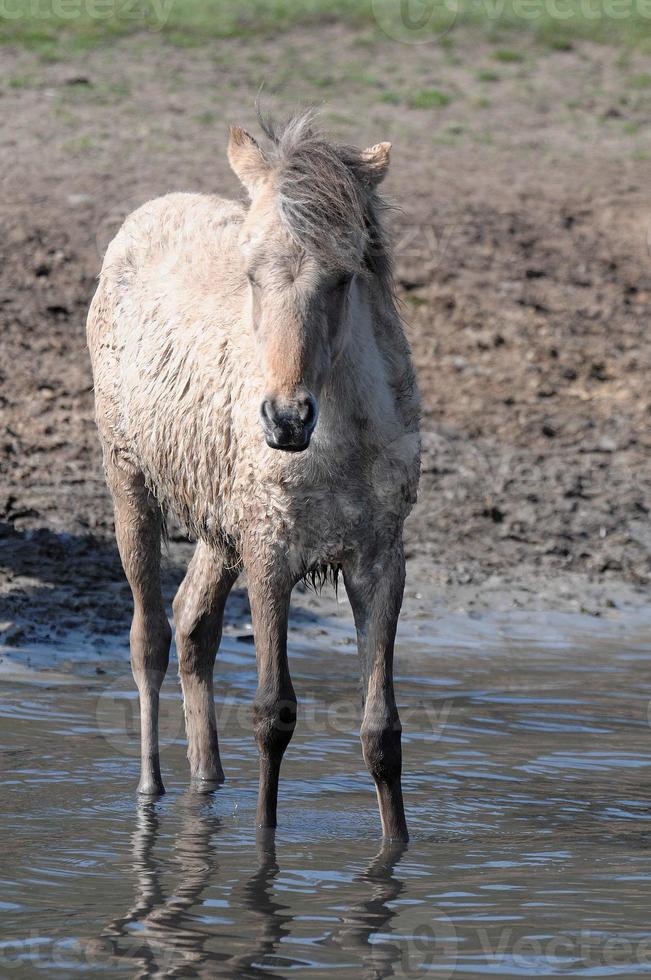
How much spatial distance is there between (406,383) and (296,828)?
5.45 feet

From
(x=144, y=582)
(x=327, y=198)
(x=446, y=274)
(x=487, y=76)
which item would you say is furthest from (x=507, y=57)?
(x=327, y=198)

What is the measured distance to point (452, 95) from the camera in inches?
726

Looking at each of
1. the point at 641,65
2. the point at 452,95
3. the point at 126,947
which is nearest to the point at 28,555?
the point at 126,947

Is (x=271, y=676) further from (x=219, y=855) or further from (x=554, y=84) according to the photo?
(x=554, y=84)

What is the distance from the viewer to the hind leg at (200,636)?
6547 mm

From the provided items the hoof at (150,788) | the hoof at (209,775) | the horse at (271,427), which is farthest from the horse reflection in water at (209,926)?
the hoof at (209,775)

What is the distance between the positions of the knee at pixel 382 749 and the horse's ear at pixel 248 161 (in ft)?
6.16

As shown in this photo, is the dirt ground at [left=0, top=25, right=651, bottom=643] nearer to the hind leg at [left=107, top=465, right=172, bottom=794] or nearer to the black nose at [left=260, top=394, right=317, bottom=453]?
the hind leg at [left=107, top=465, right=172, bottom=794]

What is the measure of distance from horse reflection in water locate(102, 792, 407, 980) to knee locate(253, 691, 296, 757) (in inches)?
13.1

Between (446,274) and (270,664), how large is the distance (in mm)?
8217

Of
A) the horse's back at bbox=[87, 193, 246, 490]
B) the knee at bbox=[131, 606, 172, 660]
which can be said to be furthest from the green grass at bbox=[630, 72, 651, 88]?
the knee at bbox=[131, 606, 172, 660]

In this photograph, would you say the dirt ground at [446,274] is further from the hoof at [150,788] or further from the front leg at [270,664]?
the front leg at [270,664]

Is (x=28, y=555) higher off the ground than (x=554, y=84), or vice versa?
(x=554, y=84)

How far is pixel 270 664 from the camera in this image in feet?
18.0
